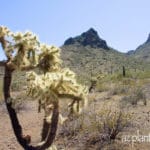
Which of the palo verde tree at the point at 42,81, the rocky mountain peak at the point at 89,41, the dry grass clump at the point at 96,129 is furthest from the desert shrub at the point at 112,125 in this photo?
the rocky mountain peak at the point at 89,41

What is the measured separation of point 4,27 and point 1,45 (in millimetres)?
218

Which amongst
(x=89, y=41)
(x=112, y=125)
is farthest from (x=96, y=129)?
(x=89, y=41)

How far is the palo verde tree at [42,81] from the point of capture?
15.0 feet

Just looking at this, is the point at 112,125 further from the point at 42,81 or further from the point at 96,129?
the point at 42,81

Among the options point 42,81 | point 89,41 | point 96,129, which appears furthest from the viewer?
point 89,41

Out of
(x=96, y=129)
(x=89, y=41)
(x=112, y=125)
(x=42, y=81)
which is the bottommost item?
(x=96, y=129)

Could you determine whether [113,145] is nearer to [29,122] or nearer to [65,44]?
[29,122]

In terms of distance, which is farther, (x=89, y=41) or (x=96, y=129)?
(x=89, y=41)

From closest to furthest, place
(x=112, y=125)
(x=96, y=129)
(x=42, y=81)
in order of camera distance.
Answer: (x=42, y=81) < (x=112, y=125) < (x=96, y=129)

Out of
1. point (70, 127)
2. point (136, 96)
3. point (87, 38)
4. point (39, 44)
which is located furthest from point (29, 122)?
point (87, 38)

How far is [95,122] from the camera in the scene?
13.1 m

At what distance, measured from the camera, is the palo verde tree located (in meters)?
4.56

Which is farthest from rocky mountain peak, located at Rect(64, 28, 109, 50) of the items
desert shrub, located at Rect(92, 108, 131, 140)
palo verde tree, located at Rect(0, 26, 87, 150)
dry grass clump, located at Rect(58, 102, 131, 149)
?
palo verde tree, located at Rect(0, 26, 87, 150)

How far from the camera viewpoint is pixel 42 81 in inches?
178
